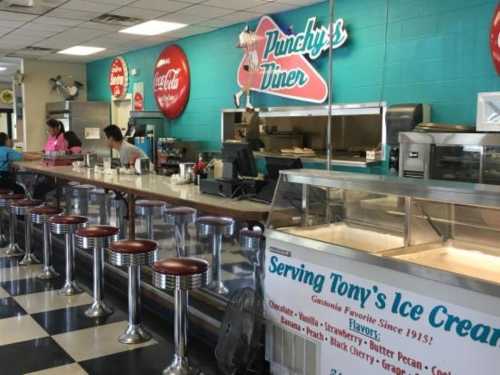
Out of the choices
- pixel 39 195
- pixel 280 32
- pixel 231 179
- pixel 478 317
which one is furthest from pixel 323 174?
pixel 39 195

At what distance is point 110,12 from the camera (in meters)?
6.70

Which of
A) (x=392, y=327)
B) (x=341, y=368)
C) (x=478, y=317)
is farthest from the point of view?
(x=341, y=368)

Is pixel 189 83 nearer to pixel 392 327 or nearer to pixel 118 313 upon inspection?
pixel 118 313

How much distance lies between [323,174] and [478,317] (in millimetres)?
1129

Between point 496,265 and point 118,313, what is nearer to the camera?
point 496,265

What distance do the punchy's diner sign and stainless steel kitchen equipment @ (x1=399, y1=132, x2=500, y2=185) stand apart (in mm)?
1483

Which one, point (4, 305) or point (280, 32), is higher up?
point (280, 32)

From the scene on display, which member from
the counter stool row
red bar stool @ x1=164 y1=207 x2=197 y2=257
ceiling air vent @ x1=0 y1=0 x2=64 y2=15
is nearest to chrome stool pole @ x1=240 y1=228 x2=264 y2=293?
the counter stool row

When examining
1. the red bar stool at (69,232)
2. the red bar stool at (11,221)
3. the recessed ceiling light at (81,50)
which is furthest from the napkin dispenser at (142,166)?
the recessed ceiling light at (81,50)

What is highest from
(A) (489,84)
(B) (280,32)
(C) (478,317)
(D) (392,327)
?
(B) (280,32)

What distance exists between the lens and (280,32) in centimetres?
651

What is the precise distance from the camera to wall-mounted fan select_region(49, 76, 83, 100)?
11367 millimetres

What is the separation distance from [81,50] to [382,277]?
8971 millimetres

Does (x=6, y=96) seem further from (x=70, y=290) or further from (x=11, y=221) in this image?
(x=70, y=290)
